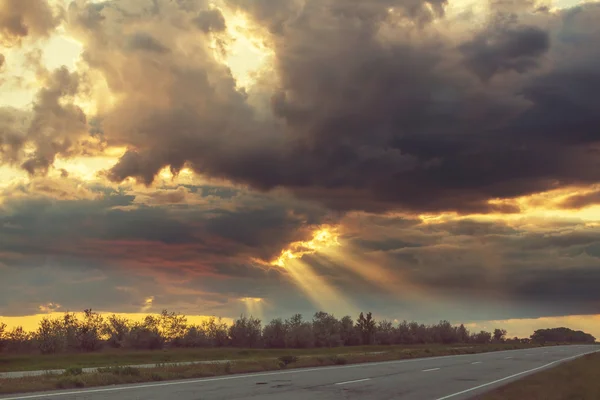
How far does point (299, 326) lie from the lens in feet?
336

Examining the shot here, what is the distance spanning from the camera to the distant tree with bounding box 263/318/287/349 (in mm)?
98125

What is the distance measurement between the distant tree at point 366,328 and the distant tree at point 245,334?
32.3 m

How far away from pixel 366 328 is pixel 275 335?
1402 inches

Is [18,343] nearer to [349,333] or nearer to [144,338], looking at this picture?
[144,338]

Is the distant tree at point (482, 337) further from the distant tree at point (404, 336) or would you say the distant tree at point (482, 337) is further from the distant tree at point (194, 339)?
the distant tree at point (194, 339)

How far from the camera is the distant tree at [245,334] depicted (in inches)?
3802

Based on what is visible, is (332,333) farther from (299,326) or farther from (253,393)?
(253,393)

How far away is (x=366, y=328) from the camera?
422 feet

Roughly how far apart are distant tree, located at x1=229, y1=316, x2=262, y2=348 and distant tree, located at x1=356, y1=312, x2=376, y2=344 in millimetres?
32282

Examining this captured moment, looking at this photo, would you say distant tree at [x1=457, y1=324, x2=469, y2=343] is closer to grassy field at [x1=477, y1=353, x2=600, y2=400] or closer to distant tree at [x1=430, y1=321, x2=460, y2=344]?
distant tree at [x1=430, y1=321, x2=460, y2=344]

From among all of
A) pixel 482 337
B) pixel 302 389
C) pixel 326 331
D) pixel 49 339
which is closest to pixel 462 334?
pixel 482 337

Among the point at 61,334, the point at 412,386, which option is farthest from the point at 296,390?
the point at 61,334

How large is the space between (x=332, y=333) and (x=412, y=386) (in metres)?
90.8

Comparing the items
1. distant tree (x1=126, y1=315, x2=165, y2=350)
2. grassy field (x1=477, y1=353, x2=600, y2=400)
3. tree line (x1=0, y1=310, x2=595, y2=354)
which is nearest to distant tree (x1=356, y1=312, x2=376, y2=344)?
tree line (x1=0, y1=310, x2=595, y2=354)
